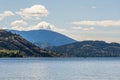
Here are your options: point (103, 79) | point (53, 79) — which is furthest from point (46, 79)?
point (103, 79)

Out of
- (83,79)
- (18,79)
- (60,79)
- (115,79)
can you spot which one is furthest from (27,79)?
(115,79)

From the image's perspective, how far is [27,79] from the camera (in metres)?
129

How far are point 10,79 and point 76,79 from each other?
2480cm

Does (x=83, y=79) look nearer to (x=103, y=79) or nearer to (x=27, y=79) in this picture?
(x=103, y=79)

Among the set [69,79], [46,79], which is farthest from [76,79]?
[46,79]

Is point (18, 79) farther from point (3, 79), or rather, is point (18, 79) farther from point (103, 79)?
point (103, 79)

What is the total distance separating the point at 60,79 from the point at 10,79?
739 inches

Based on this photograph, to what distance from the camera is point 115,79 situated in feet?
423

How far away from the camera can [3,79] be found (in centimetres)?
12950

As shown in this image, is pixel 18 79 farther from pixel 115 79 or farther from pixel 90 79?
pixel 115 79

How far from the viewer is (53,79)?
13162 cm

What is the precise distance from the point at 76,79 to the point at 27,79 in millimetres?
18360

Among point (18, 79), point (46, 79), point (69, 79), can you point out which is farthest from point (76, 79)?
point (18, 79)

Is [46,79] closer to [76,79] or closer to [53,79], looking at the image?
[53,79]
